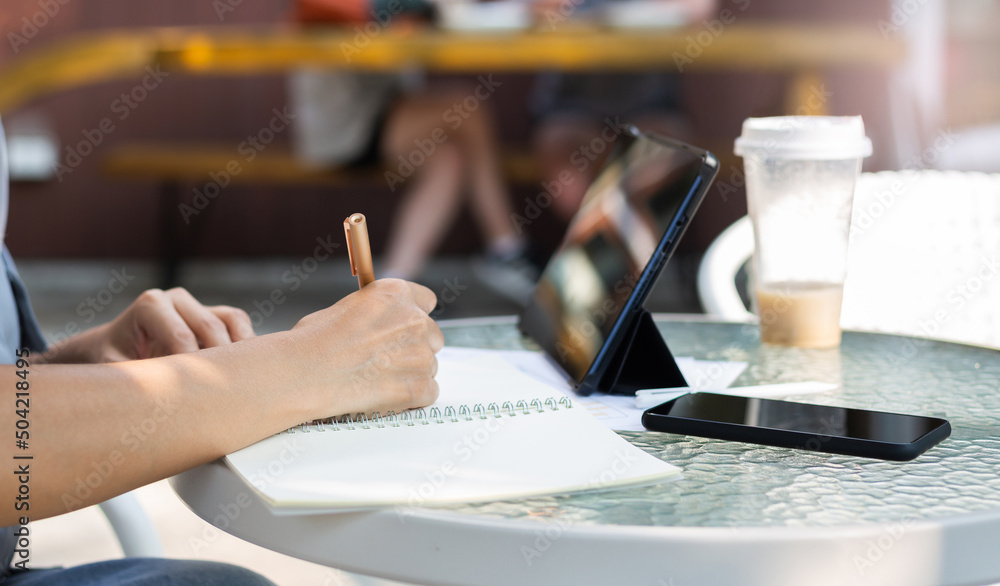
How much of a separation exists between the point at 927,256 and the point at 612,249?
26.8 inches

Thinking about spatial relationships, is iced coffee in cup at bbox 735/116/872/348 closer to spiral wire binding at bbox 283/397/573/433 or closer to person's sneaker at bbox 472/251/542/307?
spiral wire binding at bbox 283/397/573/433

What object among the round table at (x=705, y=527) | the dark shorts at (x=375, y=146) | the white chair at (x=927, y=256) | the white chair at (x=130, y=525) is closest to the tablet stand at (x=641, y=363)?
the round table at (x=705, y=527)

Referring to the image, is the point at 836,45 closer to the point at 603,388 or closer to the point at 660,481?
the point at 603,388

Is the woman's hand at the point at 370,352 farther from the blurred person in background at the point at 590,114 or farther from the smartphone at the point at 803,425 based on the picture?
the blurred person in background at the point at 590,114

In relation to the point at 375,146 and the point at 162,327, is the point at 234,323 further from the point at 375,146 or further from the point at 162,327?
the point at 375,146

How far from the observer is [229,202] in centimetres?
420

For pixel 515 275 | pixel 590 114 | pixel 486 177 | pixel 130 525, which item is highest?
pixel 590 114

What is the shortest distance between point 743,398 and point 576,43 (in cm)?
220

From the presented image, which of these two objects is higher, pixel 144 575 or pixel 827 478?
pixel 827 478

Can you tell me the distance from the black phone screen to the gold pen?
0.22m

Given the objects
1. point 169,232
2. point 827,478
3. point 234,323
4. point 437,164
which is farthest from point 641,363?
point 169,232

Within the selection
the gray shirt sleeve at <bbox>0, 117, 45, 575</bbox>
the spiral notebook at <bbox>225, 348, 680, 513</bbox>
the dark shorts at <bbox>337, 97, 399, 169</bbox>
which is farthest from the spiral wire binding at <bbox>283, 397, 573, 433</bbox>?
the dark shorts at <bbox>337, 97, 399, 169</bbox>

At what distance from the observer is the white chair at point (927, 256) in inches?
50.4

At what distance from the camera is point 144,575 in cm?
71
